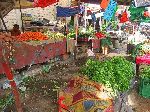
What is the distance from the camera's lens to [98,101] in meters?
9.21

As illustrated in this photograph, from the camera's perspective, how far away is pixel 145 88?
12.7 meters

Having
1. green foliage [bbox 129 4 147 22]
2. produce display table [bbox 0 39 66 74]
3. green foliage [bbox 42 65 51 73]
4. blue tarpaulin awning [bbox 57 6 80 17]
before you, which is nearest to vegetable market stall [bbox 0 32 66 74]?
produce display table [bbox 0 39 66 74]

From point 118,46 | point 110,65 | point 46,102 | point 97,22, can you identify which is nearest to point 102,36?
point 118,46

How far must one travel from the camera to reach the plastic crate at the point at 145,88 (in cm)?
1271

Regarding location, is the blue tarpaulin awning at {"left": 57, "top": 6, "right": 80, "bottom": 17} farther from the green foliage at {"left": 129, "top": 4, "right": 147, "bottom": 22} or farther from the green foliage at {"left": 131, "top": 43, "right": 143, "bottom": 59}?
the green foliage at {"left": 129, "top": 4, "right": 147, "bottom": 22}

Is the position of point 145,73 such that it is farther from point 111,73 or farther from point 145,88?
point 111,73

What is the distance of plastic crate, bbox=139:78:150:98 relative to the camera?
1271cm

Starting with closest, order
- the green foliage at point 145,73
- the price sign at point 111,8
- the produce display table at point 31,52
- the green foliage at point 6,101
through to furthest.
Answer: the green foliage at point 6,101, the produce display table at point 31,52, the green foliage at point 145,73, the price sign at point 111,8

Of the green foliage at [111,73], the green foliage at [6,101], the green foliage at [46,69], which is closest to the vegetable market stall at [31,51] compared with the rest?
the green foliage at [46,69]

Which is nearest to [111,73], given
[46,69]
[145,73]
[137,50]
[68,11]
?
[145,73]

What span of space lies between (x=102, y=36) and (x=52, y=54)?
307 inches

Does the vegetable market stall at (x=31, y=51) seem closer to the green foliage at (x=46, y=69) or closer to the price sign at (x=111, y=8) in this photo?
the green foliage at (x=46, y=69)

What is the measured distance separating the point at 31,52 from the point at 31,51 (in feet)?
0.15

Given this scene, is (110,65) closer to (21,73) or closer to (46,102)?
(46,102)
